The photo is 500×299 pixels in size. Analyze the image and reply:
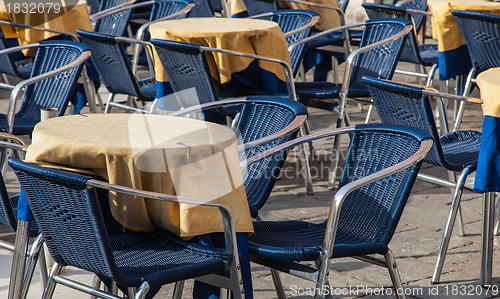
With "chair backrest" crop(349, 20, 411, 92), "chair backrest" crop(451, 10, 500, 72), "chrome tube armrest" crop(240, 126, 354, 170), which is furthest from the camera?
"chair backrest" crop(349, 20, 411, 92)

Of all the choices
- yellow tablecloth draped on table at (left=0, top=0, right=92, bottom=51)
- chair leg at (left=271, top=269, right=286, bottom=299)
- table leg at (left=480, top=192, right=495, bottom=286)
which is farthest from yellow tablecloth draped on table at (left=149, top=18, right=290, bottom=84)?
chair leg at (left=271, top=269, right=286, bottom=299)

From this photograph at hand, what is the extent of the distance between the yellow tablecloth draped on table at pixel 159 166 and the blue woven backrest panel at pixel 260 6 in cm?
404

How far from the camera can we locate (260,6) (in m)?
6.50

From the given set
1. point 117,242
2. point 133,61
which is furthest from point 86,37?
point 117,242

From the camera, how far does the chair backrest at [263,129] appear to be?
305 centimetres

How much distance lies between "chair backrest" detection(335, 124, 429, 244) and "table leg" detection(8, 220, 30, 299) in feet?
3.66

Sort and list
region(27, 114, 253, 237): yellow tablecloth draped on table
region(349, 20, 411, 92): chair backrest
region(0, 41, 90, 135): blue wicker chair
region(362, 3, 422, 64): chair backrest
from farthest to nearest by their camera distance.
→ 1. region(362, 3, 422, 64): chair backrest
2. region(349, 20, 411, 92): chair backrest
3. region(0, 41, 90, 135): blue wicker chair
4. region(27, 114, 253, 237): yellow tablecloth draped on table

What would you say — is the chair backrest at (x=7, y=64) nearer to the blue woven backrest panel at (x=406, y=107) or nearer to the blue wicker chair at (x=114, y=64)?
the blue wicker chair at (x=114, y=64)

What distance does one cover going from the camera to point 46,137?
2.30 metres

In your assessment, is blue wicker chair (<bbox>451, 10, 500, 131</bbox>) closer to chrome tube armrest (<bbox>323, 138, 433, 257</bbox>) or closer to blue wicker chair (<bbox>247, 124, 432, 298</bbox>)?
blue wicker chair (<bbox>247, 124, 432, 298</bbox>)

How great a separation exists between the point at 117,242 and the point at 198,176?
397 millimetres

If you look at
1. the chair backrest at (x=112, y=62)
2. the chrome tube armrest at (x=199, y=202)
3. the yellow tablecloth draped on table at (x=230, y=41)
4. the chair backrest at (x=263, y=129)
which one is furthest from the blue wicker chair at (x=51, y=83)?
the chrome tube armrest at (x=199, y=202)

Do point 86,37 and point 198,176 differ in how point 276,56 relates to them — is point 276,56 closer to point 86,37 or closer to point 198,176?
point 86,37

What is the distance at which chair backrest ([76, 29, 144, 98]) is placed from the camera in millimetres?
4629
